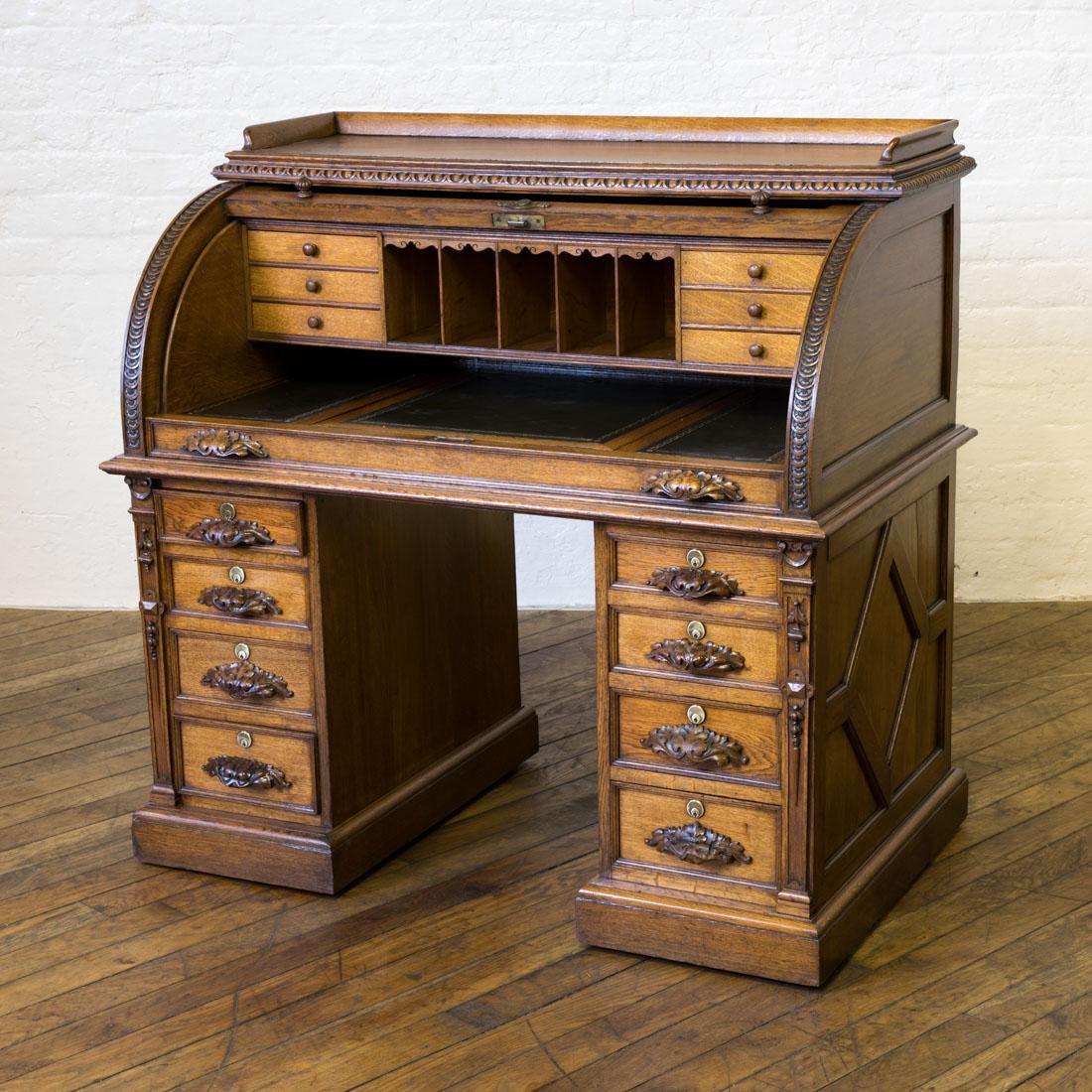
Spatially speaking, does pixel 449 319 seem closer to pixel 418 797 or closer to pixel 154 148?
pixel 418 797

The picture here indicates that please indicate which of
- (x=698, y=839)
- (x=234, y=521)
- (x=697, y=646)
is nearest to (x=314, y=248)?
(x=234, y=521)

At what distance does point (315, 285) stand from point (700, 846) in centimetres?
133

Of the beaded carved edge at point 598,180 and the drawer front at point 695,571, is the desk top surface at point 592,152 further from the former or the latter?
the drawer front at point 695,571

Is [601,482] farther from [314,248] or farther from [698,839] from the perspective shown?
[314,248]

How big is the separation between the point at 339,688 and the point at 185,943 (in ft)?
1.87

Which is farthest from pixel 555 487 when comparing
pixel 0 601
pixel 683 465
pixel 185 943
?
pixel 0 601

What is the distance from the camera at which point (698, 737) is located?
10.1ft

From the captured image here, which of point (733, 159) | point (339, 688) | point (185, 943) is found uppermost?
point (733, 159)

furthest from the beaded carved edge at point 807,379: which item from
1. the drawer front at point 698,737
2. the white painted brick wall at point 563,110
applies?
the white painted brick wall at point 563,110

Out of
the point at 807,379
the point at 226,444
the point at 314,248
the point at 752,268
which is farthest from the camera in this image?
the point at 314,248

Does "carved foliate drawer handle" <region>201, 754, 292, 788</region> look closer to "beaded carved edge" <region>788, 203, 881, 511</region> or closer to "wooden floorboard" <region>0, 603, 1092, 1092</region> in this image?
"wooden floorboard" <region>0, 603, 1092, 1092</region>

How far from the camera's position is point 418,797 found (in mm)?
3750

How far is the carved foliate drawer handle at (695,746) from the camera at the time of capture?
3.08 meters

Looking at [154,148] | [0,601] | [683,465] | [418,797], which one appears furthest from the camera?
[0,601]
